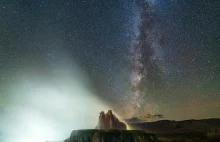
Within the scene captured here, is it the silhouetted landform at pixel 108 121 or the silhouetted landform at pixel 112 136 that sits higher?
the silhouetted landform at pixel 108 121

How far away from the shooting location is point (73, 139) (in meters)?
77.9

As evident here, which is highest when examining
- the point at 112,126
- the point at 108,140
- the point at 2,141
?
the point at 2,141

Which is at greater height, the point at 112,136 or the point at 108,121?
the point at 108,121

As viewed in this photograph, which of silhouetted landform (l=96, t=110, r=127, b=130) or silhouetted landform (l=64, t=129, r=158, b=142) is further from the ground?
silhouetted landform (l=96, t=110, r=127, b=130)

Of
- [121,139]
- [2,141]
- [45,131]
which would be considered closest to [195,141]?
[45,131]

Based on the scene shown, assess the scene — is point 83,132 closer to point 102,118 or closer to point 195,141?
point 102,118

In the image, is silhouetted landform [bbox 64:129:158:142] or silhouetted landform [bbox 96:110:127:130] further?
silhouetted landform [bbox 96:110:127:130]

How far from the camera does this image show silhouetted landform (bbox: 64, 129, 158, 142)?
69.8 m

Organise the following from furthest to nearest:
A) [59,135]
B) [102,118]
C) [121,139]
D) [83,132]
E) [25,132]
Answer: [25,132], [59,135], [102,118], [83,132], [121,139]

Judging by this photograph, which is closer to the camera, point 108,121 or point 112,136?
point 112,136

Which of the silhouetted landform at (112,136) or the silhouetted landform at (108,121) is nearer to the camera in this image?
the silhouetted landform at (112,136)

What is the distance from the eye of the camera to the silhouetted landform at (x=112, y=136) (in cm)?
6975

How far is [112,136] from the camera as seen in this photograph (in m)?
69.8

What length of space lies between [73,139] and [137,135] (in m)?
20.4
